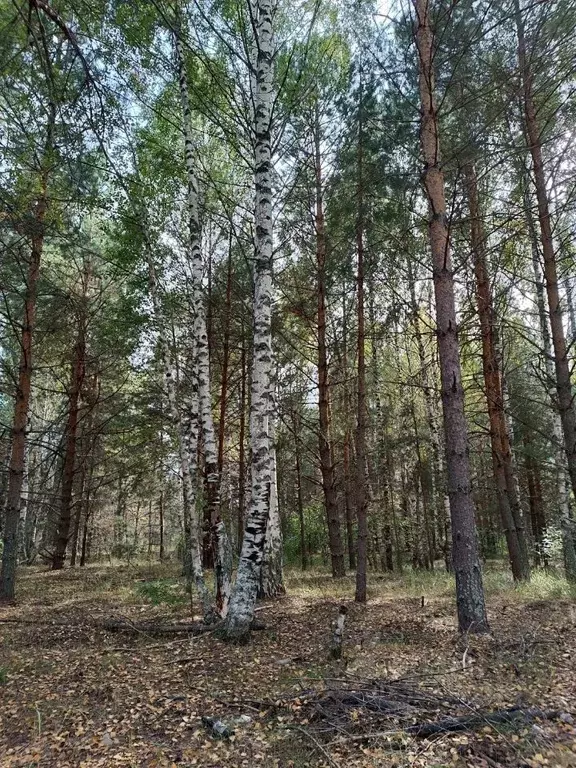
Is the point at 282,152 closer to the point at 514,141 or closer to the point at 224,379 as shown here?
the point at 514,141

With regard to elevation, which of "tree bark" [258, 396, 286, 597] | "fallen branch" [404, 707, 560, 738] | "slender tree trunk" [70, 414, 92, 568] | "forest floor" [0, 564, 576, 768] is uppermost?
"slender tree trunk" [70, 414, 92, 568]

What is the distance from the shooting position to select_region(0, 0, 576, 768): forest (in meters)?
3.47

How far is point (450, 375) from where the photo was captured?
217 inches

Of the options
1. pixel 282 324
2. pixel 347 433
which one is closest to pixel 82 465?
pixel 282 324

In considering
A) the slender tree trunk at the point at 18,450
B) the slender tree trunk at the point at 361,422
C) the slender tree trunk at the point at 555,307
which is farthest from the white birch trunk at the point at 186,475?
the slender tree trunk at the point at 555,307

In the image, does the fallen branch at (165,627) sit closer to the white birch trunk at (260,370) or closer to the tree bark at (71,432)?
the white birch trunk at (260,370)

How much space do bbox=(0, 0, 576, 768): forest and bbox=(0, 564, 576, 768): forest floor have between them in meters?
0.03

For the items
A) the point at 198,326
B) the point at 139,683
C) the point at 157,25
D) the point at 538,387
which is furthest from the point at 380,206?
the point at 538,387

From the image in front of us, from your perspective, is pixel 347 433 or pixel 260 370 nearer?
pixel 260 370

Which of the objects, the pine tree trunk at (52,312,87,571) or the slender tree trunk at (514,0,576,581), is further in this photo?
the pine tree trunk at (52,312,87,571)

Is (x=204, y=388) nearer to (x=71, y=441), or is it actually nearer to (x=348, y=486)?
(x=71, y=441)

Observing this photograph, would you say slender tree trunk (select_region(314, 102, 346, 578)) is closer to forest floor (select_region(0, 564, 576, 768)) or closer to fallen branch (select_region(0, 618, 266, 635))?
forest floor (select_region(0, 564, 576, 768))

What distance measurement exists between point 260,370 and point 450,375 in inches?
92.4

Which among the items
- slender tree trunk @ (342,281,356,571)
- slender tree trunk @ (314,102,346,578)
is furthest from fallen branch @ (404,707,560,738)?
slender tree trunk @ (342,281,356,571)
